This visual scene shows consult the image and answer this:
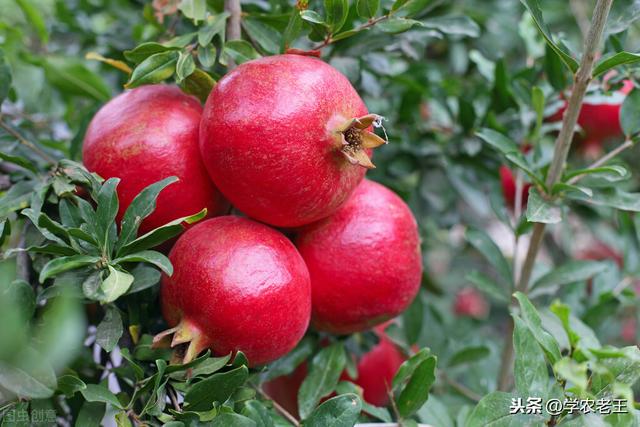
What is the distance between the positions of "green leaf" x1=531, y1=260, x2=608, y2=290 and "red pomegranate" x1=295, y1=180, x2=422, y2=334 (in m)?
0.31

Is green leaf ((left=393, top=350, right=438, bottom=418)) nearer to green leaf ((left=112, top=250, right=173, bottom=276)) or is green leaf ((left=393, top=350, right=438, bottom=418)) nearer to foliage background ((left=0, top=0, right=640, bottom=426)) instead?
foliage background ((left=0, top=0, right=640, bottom=426))

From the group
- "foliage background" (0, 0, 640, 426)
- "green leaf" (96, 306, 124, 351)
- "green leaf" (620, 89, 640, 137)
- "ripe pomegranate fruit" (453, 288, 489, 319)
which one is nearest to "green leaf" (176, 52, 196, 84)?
"foliage background" (0, 0, 640, 426)

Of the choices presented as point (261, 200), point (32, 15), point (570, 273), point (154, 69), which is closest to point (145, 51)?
point (154, 69)

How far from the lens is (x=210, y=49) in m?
0.80

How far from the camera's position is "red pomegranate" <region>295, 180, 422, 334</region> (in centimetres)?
78

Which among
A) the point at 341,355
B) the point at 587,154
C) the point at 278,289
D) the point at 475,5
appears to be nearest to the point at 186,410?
the point at 278,289

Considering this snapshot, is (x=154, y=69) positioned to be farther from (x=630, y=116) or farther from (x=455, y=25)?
(x=630, y=116)

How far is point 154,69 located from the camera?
76cm

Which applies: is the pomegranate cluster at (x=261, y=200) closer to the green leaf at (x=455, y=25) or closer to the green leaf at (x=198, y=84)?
the green leaf at (x=198, y=84)

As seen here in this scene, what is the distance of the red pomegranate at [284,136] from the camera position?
68cm

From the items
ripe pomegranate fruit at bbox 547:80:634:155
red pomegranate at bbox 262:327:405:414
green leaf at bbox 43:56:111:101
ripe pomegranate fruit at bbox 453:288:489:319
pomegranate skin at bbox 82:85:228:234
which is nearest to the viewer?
pomegranate skin at bbox 82:85:228:234

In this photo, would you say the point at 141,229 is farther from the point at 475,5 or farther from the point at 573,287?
the point at 475,5

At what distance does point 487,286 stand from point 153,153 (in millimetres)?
591

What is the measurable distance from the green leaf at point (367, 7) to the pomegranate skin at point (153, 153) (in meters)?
0.24
